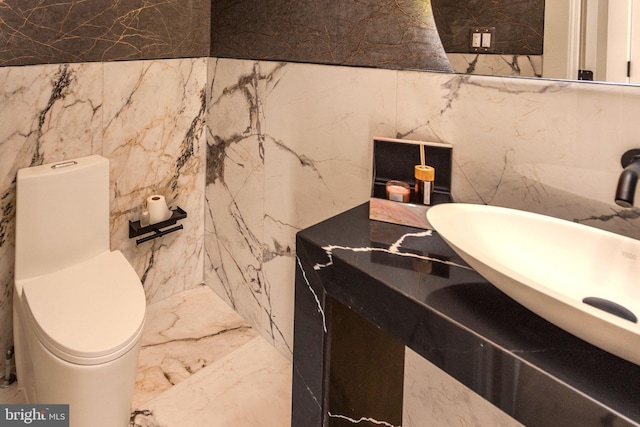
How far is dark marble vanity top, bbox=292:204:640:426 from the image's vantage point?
2.07 ft

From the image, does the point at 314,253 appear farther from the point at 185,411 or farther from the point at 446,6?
the point at 185,411

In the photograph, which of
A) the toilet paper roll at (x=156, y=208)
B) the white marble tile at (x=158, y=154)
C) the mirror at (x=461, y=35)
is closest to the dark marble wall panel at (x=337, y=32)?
the mirror at (x=461, y=35)

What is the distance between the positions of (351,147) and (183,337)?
1.30 meters

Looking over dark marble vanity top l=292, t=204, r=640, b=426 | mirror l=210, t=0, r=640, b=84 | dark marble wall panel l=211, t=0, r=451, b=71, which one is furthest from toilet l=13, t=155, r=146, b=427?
mirror l=210, t=0, r=640, b=84

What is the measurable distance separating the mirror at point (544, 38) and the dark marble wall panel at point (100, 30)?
1.33 meters

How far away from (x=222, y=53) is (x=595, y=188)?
1749 millimetres

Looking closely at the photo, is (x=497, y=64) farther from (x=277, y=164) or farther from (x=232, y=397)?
(x=232, y=397)

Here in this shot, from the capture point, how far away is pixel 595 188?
101 cm

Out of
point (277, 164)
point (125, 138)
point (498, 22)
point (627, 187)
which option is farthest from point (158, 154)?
point (627, 187)

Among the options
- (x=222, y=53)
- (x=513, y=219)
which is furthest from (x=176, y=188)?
(x=513, y=219)

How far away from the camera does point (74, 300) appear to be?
1434mm

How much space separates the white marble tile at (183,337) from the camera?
182 cm
